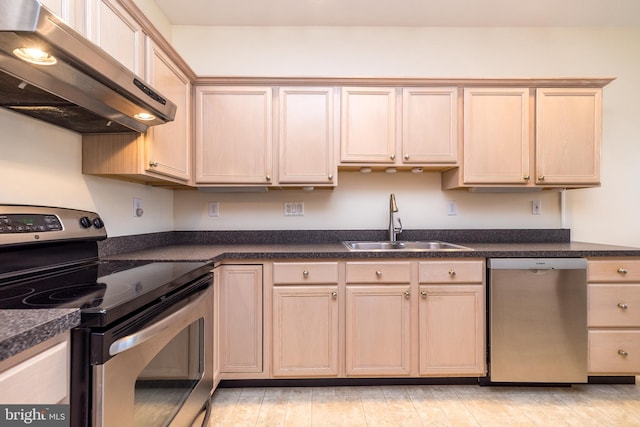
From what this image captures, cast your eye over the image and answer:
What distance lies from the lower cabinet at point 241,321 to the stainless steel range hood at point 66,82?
0.97 m

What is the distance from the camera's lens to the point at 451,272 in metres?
1.96

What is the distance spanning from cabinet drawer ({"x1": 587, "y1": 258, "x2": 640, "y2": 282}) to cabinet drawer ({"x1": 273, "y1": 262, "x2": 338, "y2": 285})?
157 cm

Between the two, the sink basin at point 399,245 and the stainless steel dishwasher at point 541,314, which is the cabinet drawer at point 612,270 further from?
the sink basin at point 399,245

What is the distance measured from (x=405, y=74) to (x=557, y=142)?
3.95 ft

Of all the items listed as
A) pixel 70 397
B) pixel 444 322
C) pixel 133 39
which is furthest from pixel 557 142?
pixel 70 397

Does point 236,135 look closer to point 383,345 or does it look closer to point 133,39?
point 133,39

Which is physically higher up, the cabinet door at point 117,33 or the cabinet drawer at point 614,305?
the cabinet door at point 117,33

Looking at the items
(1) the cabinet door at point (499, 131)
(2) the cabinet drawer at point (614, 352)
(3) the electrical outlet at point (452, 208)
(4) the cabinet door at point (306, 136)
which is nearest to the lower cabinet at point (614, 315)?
(2) the cabinet drawer at point (614, 352)

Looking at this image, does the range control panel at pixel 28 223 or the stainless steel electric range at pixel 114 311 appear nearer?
the stainless steel electric range at pixel 114 311

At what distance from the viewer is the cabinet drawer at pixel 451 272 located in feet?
6.42

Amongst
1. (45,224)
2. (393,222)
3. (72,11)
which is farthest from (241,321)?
(72,11)

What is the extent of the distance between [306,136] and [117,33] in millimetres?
1167

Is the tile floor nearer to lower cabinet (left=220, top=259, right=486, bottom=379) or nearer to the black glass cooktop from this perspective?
lower cabinet (left=220, top=259, right=486, bottom=379)

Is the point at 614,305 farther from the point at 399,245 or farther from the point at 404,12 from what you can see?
the point at 404,12
